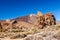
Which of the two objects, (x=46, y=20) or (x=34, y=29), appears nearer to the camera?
(x=34, y=29)

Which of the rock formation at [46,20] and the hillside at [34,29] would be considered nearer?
the hillside at [34,29]

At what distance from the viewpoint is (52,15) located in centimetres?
4778

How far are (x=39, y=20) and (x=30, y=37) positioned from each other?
3428cm

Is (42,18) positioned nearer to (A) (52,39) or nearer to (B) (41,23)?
(B) (41,23)

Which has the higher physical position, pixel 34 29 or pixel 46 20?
pixel 46 20

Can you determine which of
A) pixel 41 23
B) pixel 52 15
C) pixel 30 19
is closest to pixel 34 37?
pixel 41 23

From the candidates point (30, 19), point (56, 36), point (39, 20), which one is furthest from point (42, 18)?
point (30, 19)

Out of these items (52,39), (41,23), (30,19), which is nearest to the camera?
(52,39)

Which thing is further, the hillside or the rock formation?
the rock formation

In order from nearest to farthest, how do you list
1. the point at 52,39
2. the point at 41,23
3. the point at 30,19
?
the point at 52,39, the point at 41,23, the point at 30,19

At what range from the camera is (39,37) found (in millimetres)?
10750

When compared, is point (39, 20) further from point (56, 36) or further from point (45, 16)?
point (56, 36)

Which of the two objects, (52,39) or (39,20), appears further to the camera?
(39,20)

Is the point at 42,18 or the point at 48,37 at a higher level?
the point at 42,18
